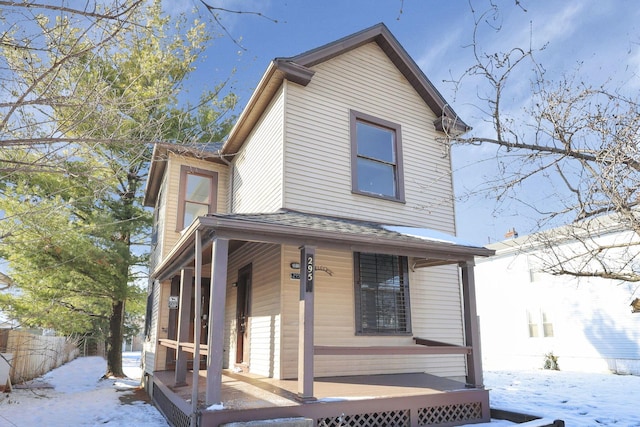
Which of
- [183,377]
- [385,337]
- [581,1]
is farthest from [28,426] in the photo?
[581,1]

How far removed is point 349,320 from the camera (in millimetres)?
7793

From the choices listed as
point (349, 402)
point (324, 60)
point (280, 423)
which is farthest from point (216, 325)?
point (324, 60)

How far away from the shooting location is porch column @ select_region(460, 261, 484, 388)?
6.91 metres

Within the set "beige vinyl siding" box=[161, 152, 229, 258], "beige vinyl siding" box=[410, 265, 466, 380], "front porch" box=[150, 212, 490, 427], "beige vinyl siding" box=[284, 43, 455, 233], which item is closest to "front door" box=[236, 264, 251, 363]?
"front porch" box=[150, 212, 490, 427]

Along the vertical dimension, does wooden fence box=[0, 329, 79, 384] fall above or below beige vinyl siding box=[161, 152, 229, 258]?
below

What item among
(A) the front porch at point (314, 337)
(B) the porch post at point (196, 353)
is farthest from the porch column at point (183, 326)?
(B) the porch post at point (196, 353)

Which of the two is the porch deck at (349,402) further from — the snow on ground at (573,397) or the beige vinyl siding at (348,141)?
the beige vinyl siding at (348,141)

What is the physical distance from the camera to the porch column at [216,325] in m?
5.10

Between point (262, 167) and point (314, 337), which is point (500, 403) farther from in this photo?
point (262, 167)

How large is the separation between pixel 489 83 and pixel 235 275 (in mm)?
6810

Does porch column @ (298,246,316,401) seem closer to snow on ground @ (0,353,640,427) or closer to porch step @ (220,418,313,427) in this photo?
porch step @ (220,418,313,427)

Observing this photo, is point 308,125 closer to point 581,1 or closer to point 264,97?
point 264,97

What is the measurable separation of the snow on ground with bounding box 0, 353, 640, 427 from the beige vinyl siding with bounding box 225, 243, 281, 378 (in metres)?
1.77

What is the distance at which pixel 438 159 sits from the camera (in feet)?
32.9
